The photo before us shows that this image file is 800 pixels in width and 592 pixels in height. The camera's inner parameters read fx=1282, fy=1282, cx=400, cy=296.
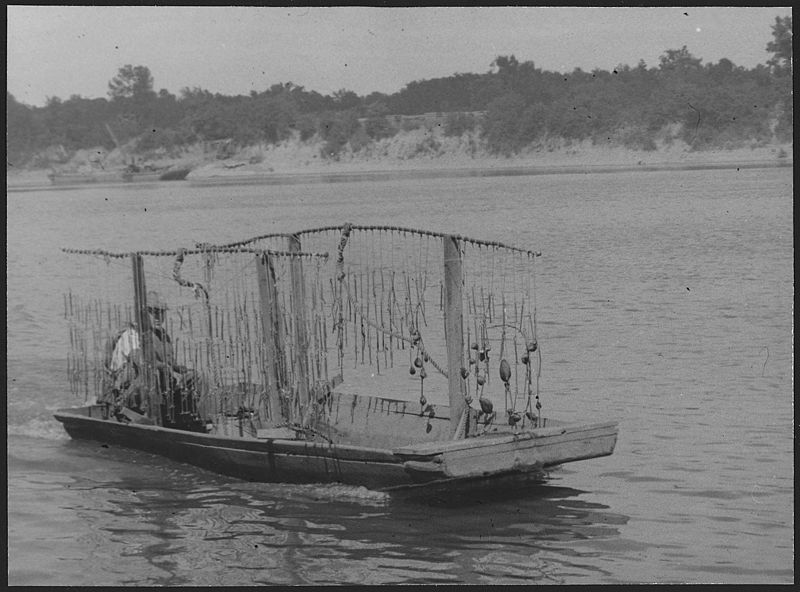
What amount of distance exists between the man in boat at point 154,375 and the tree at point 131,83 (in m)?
29.5

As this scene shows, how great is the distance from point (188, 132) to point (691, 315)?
144 ft

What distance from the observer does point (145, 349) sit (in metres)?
13.2

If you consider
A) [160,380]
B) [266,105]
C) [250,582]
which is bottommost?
[250,582]

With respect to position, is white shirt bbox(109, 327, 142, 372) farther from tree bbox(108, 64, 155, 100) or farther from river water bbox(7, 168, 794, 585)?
tree bbox(108, 64, 155, 100)

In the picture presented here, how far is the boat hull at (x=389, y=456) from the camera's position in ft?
33.3

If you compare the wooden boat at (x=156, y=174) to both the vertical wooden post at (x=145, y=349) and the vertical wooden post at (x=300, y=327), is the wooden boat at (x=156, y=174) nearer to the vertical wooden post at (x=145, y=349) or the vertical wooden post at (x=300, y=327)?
the vertical wooden post at (x=145, y=349)

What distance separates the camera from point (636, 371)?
16359 mm

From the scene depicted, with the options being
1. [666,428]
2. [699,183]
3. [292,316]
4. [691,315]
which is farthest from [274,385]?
[699,183]

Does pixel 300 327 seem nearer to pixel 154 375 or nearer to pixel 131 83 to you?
pixel 154 375

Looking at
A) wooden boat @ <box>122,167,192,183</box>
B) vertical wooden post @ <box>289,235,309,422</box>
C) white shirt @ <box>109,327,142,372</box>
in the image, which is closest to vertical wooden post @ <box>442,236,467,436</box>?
vertical wooden post @ <box>289,235,309,422</box>

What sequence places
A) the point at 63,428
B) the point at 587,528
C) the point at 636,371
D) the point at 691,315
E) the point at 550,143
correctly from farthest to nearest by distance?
the point at 550,143, the point at 691,315, the point at 636,371, the point at 63,428, the point at 587,528

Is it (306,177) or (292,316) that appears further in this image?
(306,177)

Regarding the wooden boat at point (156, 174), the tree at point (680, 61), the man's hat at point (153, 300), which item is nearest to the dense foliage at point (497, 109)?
the tree at point (680, 61)

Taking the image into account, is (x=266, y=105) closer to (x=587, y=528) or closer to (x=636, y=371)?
(x=636, y=371)
